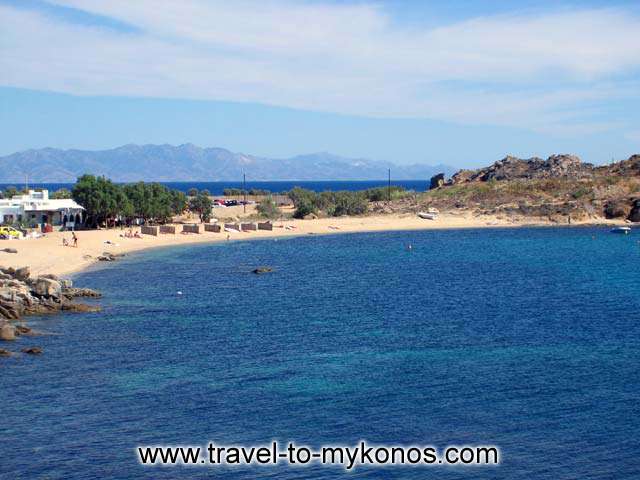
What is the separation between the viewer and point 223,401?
88.4 feet

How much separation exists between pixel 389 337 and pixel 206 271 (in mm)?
28267

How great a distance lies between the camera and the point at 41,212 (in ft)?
284

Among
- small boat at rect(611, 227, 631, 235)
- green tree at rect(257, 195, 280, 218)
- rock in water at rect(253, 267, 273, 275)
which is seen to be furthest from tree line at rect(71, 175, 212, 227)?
small boat at rect(611, 227, 631, 235)

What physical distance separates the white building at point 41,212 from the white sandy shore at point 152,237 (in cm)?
446

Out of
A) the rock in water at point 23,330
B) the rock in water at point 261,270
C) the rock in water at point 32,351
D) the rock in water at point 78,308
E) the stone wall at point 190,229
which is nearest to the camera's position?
the rock in water at point 32,351

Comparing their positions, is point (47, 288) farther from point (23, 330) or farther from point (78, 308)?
point (23, 330)

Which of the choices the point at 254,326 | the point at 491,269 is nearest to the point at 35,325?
the point at 254,326

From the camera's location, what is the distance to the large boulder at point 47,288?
146 feet

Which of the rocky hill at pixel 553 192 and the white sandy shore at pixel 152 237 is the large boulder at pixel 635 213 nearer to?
the rocky hill at pixel 553 192

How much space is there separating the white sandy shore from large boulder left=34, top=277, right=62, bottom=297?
1069 cm

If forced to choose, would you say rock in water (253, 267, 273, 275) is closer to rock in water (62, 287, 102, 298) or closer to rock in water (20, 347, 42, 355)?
rock in water (62, 287, 102, 298)

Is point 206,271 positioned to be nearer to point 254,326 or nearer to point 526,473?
point 254,326

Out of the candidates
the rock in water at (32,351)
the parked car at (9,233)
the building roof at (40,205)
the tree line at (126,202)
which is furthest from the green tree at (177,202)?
the rock in water at (32,351)

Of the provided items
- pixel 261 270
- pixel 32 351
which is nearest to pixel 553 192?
pixel 261 270
